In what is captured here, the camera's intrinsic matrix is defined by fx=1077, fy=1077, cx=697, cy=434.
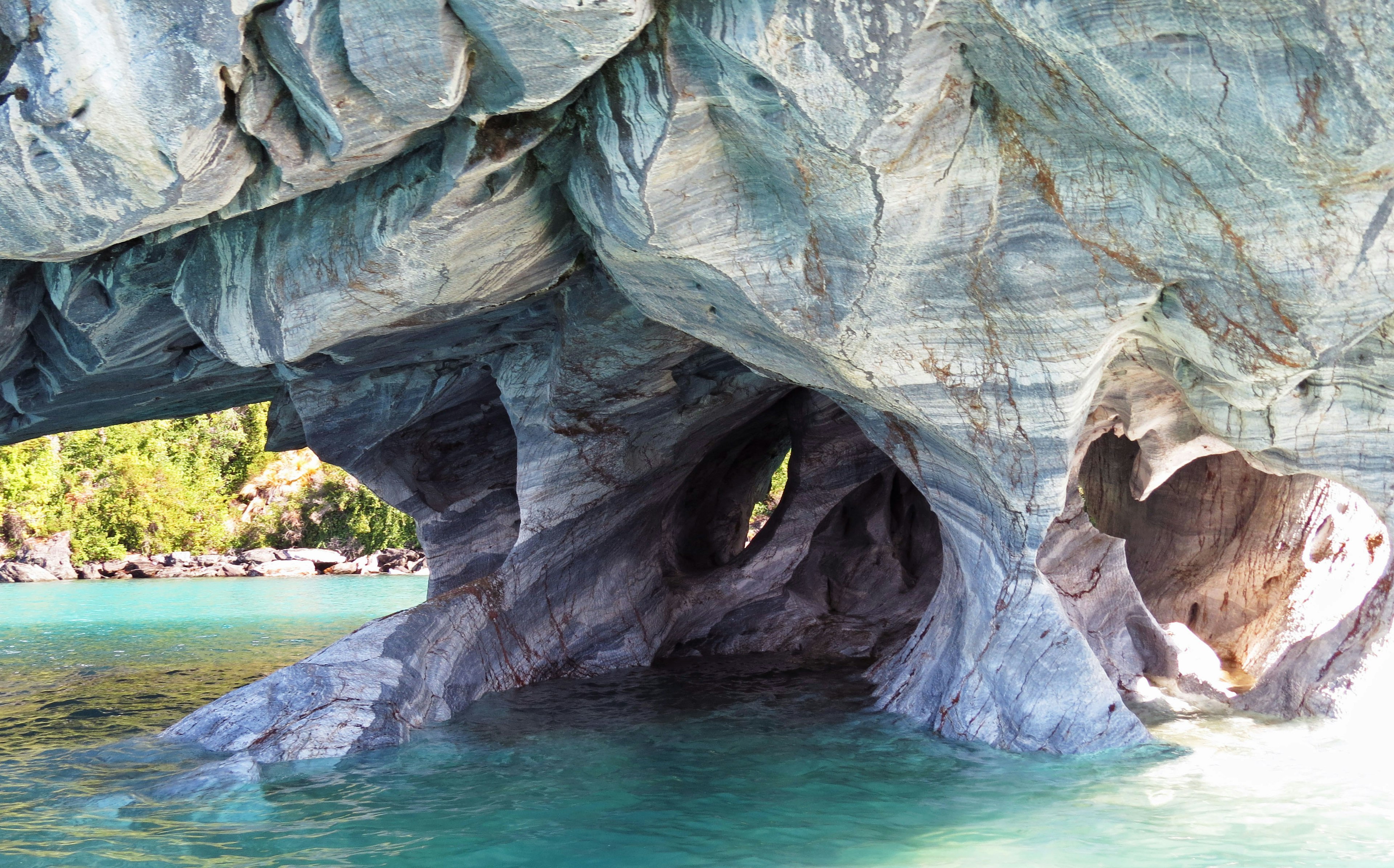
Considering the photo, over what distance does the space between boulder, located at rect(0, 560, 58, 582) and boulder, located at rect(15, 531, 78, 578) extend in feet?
0.54

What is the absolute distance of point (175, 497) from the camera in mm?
29422

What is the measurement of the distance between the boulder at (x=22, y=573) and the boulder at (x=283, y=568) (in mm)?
4332

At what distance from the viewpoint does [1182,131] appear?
15.5 ft

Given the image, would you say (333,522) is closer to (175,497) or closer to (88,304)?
(175,497)

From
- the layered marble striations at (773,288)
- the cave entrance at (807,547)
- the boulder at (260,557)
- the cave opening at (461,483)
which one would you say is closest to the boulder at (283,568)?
the boulder at (260,557)

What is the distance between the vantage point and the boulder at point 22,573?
24594 mm

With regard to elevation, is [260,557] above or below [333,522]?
below

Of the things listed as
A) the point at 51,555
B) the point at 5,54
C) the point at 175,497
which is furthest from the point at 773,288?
the point at 175,497

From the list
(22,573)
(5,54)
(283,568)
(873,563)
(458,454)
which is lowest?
(283,568)

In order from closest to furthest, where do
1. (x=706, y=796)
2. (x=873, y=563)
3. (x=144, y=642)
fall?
(x=706, y=796) → (x=873, y=563) → (x=144, y=642)

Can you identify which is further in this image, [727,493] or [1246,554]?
[727,493]

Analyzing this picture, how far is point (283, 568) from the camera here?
89.9 ft

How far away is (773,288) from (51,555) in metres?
26.0

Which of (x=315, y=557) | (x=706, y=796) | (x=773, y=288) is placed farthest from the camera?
(x=315, y=557)
